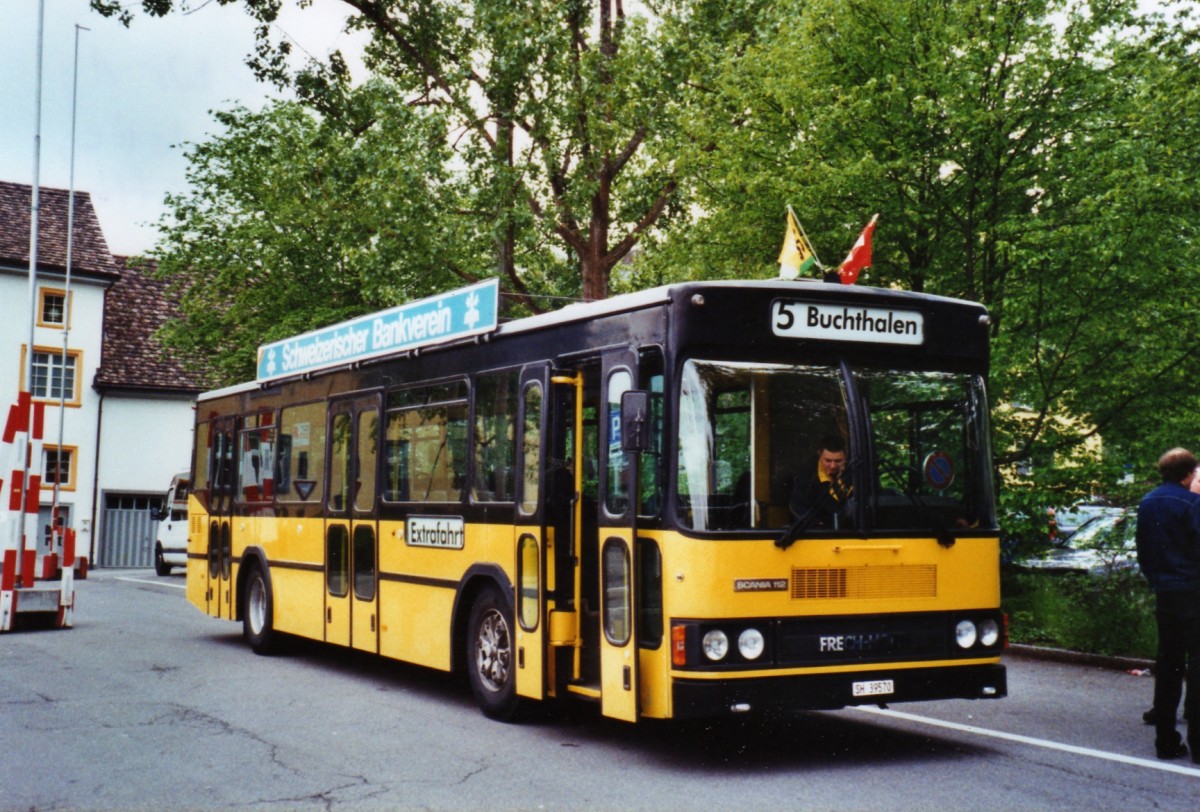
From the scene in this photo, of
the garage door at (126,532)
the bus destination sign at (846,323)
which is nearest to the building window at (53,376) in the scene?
the garage door at (126,532)

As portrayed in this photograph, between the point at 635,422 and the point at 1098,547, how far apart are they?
882 centimetres

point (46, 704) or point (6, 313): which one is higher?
point (6, 313)

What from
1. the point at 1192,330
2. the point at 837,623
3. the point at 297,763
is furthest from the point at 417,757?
the point at 1192,330

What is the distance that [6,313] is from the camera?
42.2 meters

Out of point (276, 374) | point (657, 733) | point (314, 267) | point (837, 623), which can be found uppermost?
point (314, 267)

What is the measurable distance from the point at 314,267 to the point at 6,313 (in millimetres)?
15075

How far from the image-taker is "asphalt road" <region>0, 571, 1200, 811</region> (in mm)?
7016

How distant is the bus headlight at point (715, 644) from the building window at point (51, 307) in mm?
39799

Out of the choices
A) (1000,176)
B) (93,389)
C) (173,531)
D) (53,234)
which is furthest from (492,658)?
(53,234)

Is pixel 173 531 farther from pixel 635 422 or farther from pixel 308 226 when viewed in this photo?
pixel 635 422

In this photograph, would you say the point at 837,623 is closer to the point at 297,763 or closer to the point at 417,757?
the point at 417,757

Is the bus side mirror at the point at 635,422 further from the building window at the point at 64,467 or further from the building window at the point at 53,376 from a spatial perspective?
the building window at the point at 53,376

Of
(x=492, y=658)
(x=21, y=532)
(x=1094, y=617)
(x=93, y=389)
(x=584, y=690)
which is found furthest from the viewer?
(x=93, y=389)

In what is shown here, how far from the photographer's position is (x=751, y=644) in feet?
Result: 24.6
